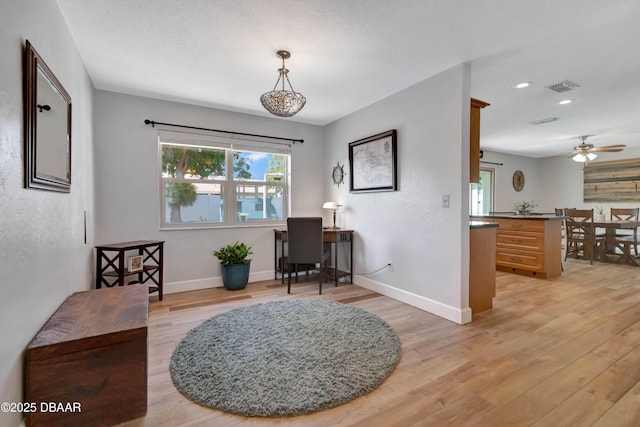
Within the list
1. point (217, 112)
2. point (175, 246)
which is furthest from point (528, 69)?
point (175, 246)

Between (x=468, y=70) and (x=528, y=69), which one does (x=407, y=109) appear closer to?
(x=468, y=70)

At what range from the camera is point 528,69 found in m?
2.82

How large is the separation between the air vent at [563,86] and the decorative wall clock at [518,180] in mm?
4626

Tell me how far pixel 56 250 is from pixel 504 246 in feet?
18.4

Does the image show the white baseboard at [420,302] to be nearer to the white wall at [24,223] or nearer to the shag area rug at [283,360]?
the shag area rug at [283,360]

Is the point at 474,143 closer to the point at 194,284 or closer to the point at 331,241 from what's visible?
the point at 331,241

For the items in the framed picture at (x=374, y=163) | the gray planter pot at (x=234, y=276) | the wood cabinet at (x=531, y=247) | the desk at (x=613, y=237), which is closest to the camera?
the framed picture at (x=374, y=163)

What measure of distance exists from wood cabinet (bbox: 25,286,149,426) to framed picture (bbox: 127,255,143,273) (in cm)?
149

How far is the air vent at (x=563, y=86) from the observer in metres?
3.14

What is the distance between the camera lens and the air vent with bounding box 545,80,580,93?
3.14 m

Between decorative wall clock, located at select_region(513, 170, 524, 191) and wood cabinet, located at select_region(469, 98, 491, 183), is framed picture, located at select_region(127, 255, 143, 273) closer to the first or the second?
wood cabinet, located at select_region(469, 98, 491, 183)

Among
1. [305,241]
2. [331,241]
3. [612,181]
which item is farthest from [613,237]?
[305,241]

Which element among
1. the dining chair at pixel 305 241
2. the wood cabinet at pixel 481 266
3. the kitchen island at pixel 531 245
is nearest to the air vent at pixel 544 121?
the kitchen island at pixel 531 245

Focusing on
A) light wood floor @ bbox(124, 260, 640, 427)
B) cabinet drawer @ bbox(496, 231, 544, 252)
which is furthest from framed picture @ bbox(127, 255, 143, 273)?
cabinet drawer @ bbox(496, 231, 544, 252)
